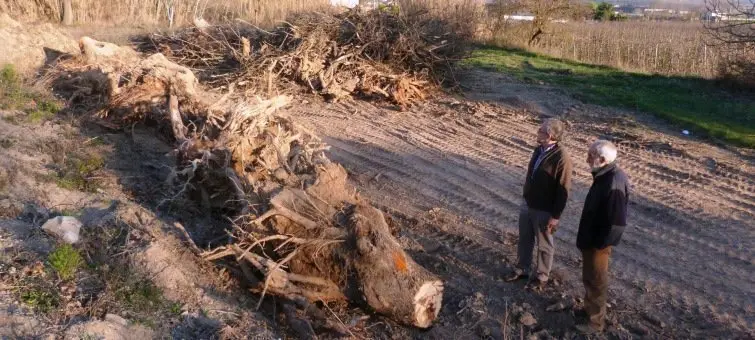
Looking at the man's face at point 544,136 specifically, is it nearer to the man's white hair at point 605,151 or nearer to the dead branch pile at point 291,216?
the man's white hair at point 605,151

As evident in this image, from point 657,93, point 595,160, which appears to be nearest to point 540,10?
point 657,93

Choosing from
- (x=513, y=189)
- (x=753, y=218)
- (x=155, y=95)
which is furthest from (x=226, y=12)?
(x=753, y=218)

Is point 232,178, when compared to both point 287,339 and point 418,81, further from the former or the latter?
point 418,81

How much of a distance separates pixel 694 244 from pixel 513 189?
226cm

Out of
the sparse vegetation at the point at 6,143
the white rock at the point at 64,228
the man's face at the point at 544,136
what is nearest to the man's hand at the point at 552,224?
the man's face at the point at 544,136

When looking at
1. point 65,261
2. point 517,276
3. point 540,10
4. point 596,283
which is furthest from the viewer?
point 540,10

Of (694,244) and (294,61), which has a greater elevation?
(294,61)

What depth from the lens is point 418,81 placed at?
13.6m

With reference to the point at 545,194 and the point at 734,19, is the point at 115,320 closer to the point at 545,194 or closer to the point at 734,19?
the point at 545,194

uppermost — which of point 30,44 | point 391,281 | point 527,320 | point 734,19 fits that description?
point 734,19

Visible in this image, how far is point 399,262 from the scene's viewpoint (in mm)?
5340

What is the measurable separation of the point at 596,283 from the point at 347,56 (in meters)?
9.07

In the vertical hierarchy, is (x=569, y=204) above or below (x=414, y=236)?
above

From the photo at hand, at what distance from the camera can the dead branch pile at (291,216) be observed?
5305 mm
